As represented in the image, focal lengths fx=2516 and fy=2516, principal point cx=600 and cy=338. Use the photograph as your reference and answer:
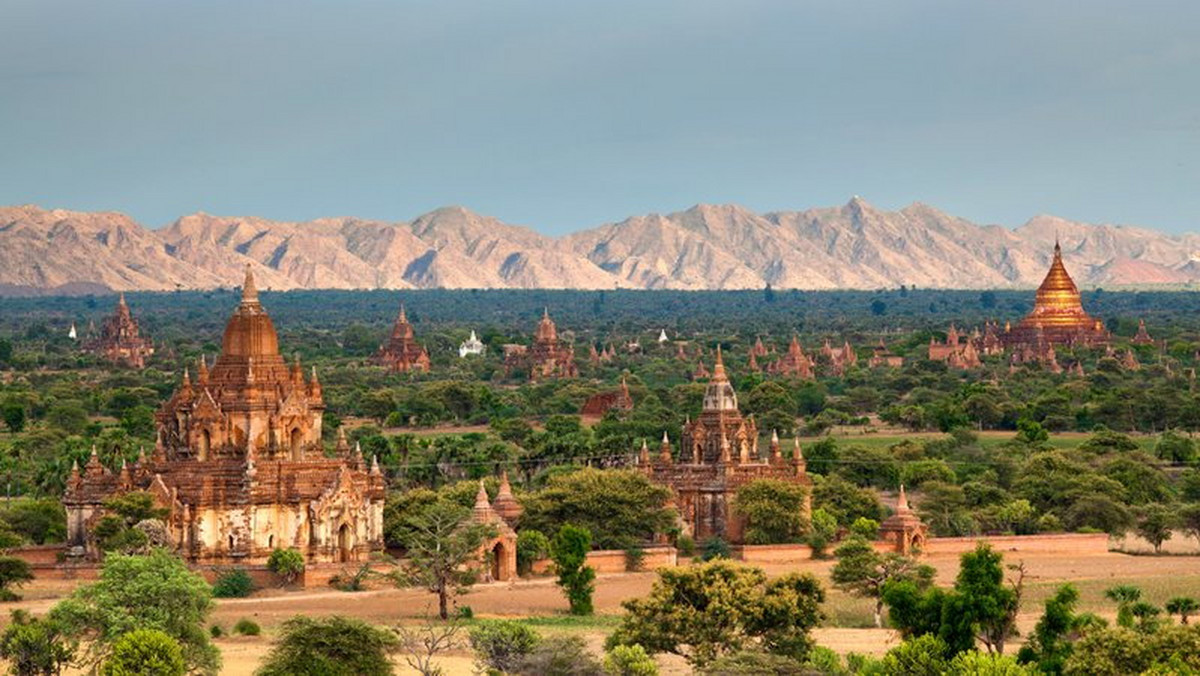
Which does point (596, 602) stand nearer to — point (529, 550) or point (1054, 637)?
point (529, 550)

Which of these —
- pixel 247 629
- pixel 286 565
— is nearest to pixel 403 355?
pixel 286 565

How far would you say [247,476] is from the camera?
223ft

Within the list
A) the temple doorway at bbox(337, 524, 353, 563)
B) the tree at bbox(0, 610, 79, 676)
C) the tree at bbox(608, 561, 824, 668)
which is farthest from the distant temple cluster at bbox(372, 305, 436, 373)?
the tree at bbox(0, 610, 79, 676)

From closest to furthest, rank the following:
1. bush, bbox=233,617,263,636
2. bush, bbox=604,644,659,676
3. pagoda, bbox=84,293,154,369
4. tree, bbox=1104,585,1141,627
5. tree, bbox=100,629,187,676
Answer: tree, bbox=100,629,187,676 → bush, bbox=604,644,659,676 → bush, bbox=233,617,263,636 → tree, bbox=1104,585,1141,627 → pagoda, bbox=84,293,154,369

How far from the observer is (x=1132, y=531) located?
80.6 meters

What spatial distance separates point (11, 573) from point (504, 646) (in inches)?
744

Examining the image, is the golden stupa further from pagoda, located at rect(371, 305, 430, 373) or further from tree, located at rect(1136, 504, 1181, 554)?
tree, located at rect(1136, 504, 1181, 554)

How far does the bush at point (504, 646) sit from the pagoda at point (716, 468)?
81.1 feet

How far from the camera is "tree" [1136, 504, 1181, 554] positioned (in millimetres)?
78062

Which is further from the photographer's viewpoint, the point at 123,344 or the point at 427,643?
the point at 123,344

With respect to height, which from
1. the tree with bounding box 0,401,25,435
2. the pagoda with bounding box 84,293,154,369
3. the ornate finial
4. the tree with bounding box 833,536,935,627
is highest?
the pagoda with bounding box 84,293,154,369

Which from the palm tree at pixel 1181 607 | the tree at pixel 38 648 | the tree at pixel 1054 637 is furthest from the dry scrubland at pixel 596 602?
the tree at pixel 1054 637

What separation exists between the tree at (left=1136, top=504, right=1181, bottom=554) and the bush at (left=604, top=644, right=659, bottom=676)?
32828 mm

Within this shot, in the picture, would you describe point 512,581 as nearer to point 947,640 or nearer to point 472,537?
point 472,537
